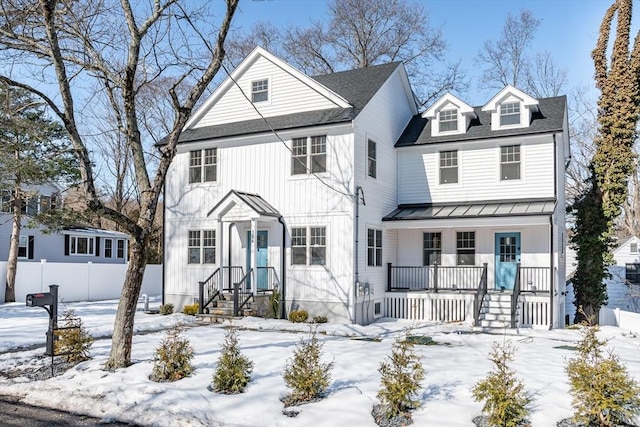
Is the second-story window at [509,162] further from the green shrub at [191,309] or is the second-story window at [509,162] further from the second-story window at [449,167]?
the green shrub at [191,309]

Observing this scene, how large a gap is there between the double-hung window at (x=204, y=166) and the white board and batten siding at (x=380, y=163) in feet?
16.4

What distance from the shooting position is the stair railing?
49.3ft

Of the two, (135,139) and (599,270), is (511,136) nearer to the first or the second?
(599,270)

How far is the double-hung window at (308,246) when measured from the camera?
637 inches

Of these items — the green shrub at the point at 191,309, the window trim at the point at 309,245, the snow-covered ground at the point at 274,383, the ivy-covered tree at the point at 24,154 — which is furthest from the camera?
the green shrub at the point at 191,309

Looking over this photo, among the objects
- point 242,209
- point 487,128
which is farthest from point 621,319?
point 242,209

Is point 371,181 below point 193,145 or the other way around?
below

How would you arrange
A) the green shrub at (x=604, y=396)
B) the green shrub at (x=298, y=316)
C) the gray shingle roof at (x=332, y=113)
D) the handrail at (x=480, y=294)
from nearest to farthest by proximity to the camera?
the green shrub at (x=604, y=396) < the handrail at (x=480, y=294) < the green shrub at (x=298, y=316) < the gray shingle roof at (x=332, y=113)

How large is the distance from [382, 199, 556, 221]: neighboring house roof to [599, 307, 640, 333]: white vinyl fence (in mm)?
5141

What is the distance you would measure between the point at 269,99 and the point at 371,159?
3888 mm

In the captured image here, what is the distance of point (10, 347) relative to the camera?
456 inches

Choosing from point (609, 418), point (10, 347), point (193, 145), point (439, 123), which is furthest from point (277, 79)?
point (609, 418)

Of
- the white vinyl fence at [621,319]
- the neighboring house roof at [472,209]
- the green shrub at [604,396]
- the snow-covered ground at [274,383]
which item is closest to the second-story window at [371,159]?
the neighboring house roof at [472,209]

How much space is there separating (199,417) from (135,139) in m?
4.77
